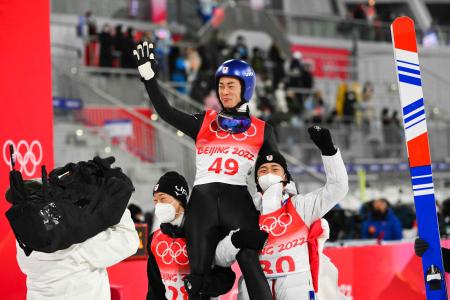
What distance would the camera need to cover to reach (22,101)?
6.27 meters

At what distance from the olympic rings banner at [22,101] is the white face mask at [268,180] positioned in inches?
65.8

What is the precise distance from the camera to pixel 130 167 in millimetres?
13133

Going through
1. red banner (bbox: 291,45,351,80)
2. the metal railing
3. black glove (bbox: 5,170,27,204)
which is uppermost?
the metal railing

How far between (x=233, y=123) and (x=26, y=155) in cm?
153

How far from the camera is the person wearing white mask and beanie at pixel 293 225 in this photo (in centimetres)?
566

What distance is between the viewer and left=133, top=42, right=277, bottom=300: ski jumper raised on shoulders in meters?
5.66

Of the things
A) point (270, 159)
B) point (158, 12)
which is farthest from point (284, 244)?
point (158, 12)

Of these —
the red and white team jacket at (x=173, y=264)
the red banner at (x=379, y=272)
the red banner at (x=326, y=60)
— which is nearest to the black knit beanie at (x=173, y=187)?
the red and white team jacket at (x=173, y=264)

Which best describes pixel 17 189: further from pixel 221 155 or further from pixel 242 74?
pixel 242 74

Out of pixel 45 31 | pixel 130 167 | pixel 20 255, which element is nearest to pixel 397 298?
pixel 45 31

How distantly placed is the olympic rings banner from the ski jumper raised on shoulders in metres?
0.89

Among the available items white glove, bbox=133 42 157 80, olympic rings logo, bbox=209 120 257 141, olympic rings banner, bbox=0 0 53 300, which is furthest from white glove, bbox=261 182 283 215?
olympic rings banner, bbox=0 0 53 300

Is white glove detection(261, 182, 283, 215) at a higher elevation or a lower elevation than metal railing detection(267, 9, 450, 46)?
lower

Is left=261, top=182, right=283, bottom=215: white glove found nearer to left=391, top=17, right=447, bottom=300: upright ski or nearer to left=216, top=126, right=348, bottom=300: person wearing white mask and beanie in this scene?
left=216, top=126, right=348, bottom=300: person wearing white mask and beanie
